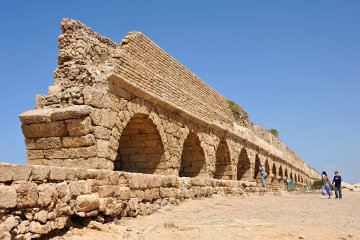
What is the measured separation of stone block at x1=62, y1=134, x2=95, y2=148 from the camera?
641 centimetres

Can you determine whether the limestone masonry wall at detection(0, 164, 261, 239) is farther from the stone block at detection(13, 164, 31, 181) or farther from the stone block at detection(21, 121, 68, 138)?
the stone block at detection(21, 121, 68, 138)

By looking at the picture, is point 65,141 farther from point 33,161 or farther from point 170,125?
point 170,125

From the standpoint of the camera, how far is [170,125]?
959cm

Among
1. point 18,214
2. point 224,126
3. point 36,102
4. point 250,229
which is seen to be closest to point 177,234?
point 250,229

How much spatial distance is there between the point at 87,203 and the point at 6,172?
4.57 ft

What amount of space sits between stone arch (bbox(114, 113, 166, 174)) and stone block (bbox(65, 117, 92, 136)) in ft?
8.49

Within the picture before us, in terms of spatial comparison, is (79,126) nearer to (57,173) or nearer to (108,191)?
(108,191)

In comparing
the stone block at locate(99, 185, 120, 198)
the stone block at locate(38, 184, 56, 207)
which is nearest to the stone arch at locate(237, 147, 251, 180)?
the stone block at locate(99, 185, 120, 198)

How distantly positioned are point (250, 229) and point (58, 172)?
2743 millimetres

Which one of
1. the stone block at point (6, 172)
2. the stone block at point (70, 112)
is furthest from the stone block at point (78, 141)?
the stone block at point (6, 172)

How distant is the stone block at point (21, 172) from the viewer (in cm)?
344

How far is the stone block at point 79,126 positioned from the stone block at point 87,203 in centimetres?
190

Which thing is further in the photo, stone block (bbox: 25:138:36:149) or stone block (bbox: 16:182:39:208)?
A: stone block (bbox: 25:138:36:149)

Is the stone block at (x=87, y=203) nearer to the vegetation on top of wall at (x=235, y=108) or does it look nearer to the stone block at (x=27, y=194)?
the stone block at (x=27, y=194)
